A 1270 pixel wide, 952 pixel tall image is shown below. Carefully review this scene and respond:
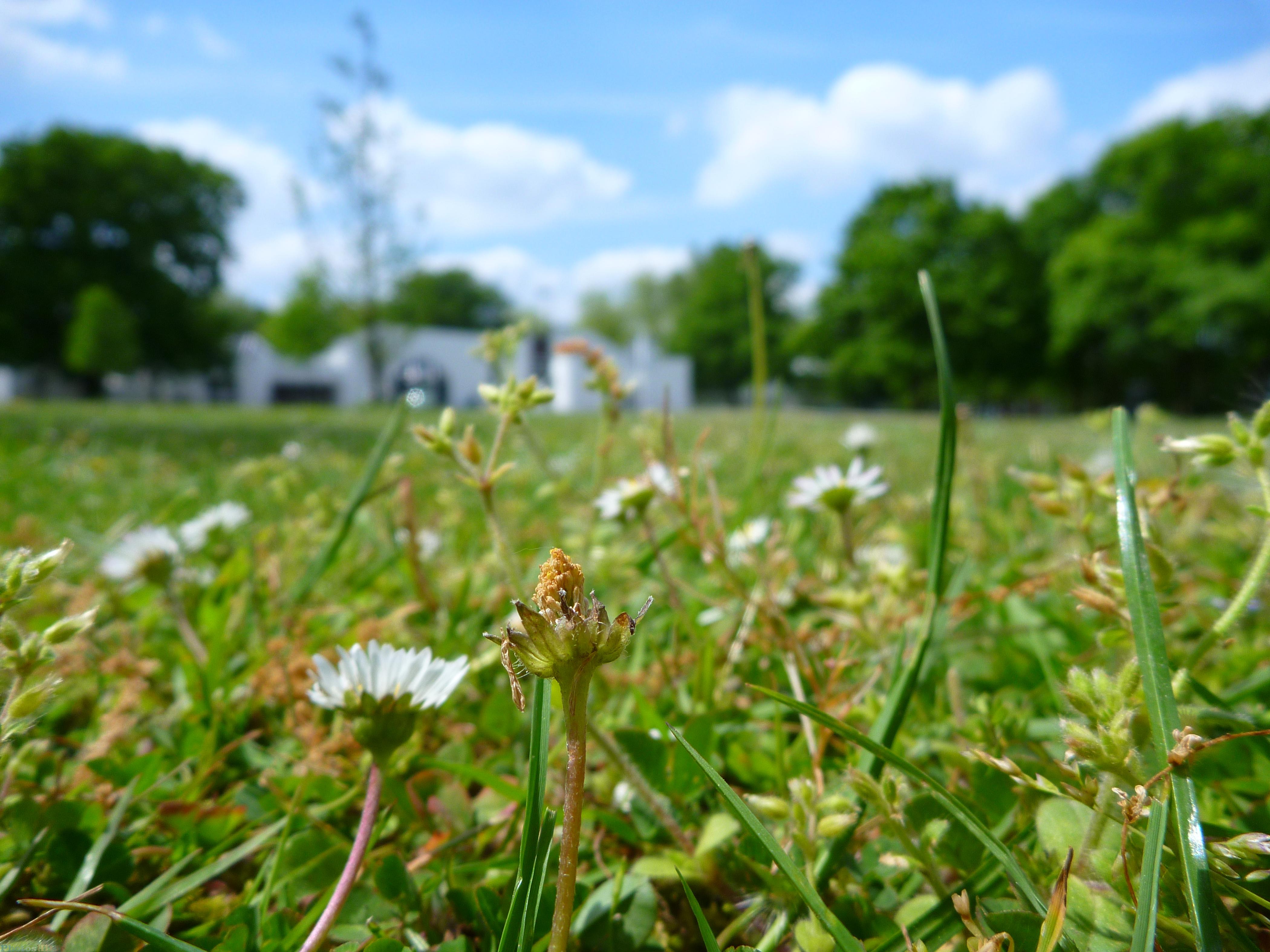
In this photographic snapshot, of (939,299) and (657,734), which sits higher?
(939,299)

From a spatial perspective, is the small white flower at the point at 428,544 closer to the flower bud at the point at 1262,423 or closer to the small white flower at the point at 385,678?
the small white flower at the point at 385,678

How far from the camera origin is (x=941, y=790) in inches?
14.0

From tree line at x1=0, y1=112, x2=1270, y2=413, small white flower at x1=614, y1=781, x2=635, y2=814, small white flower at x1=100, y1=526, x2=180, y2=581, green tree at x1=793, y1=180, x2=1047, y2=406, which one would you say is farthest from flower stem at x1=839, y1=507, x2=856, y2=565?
green tree at x1=793, y1=180, x2=1047, y2=406

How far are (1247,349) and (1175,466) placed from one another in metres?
25.1

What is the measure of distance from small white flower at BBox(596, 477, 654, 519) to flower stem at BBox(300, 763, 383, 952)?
351mm

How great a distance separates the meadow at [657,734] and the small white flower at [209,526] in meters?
0.01

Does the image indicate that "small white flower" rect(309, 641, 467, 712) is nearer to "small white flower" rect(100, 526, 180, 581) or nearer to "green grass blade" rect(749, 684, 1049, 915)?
"green grass blade" rect(749, 684, 1049, 915)

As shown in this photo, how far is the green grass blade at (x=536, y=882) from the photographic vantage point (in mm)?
339

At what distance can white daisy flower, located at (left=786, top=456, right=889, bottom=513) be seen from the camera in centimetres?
73

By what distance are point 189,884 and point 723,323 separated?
3571cm

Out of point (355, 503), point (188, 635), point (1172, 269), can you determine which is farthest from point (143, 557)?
point (1172, 269)

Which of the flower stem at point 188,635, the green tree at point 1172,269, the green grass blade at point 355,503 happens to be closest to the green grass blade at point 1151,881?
the green grass blade at point 355,503

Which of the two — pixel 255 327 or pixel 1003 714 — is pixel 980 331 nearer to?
pixel 1003 714

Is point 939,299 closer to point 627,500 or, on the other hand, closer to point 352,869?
point 627,500
